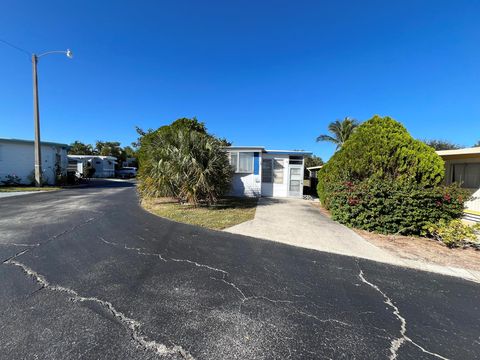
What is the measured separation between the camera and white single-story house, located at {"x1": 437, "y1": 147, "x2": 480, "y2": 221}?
7.89m

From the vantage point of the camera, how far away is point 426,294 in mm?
2910

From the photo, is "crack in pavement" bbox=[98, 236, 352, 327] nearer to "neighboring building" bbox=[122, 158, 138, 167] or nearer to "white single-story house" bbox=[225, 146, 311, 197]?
"white single-story house" bbox=[225, 146, 311, 197]

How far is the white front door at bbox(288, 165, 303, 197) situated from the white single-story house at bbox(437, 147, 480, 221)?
6.17m

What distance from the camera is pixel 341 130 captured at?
22.5m

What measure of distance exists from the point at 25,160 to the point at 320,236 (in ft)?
74.5

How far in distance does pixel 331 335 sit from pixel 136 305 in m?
2.13

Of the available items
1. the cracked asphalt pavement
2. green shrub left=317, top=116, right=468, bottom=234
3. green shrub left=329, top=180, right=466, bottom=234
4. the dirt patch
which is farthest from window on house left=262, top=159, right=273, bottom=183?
the cracked asphalt pavement

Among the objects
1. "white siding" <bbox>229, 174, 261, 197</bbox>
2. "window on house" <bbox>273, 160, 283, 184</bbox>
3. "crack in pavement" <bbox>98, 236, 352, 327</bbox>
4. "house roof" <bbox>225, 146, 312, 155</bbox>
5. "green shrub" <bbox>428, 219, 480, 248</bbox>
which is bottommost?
"crack in pavement" <bbox>98, 236, 352, 327</bbox>

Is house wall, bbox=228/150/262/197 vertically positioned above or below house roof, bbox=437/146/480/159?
below

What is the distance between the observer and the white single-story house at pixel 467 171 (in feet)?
25.9

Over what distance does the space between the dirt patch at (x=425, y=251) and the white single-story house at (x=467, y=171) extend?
4792mm

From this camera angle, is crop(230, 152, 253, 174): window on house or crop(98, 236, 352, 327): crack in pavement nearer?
crop(98, 236, 352, 327): crack in pavement

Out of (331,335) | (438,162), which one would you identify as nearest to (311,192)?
(438,162)

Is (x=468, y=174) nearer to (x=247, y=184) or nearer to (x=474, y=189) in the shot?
(x=474, y=189)
